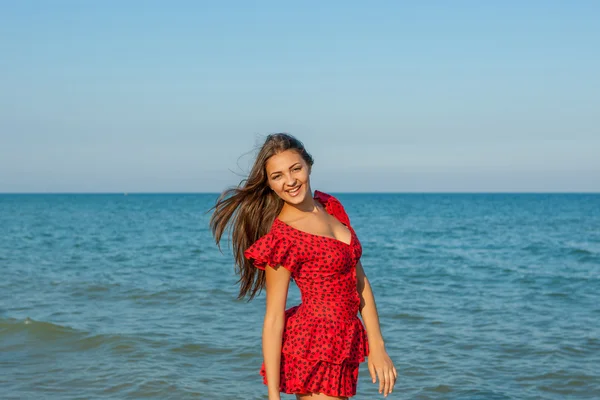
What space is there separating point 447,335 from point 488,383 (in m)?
1.90

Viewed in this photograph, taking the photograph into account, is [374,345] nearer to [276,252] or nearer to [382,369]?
[382,369]

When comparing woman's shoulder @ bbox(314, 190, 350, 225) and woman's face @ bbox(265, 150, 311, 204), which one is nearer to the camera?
woman's face @ bbox(265, 150, 311, 204)

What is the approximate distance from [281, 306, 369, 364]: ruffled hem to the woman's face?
585 millimetres

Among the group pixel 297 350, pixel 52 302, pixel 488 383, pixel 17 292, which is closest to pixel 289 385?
pixel 297 350

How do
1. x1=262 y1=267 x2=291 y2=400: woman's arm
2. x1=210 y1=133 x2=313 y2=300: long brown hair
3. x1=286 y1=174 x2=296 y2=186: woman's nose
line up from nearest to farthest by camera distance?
1. x1=262 y1=267 x2=291 y2=400: woman's arm
2. x1=286 y1=174 x2=296 y2=186: woman's nose
3. x1=210 y1=133 x2=313 y2=300: long brown hair

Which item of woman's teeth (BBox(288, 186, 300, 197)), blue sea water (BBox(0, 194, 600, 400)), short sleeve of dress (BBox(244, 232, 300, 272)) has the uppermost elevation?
woman's teeth (BBox(288, 186, 300, 197))

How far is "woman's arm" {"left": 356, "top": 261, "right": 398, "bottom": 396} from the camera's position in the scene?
357 cm

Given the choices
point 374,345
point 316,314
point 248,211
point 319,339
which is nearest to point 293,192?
point 248,211

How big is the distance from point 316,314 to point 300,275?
0.20 meters

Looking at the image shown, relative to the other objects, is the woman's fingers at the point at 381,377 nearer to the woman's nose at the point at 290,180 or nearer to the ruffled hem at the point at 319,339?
the ruffled hem at the point at 319,339

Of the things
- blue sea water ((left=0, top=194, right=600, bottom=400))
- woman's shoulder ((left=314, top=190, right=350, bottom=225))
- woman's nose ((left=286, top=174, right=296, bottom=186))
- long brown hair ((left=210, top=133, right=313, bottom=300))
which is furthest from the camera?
blue sea water ((left=0, top=194, right=600, bottom=400))

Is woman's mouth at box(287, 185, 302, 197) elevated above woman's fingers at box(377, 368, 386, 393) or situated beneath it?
elevated above

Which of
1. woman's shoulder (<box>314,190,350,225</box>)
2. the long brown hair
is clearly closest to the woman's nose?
the long brown hair

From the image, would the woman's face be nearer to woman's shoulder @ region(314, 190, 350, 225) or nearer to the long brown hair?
the long brown hair
